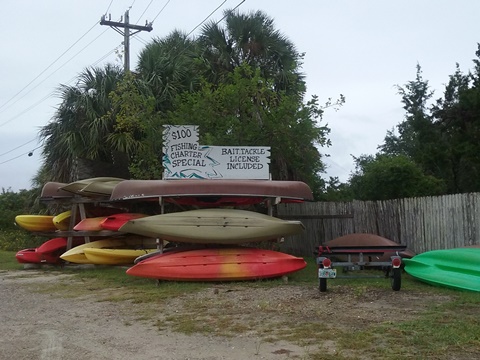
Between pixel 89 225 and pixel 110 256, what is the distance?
1.38m

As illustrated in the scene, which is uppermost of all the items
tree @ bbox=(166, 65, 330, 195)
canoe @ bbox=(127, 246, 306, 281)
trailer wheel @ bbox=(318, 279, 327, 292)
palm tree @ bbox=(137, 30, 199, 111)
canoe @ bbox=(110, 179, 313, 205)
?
palm tree @ bbox=(137, 30, 199, 111)

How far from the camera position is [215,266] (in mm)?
11227

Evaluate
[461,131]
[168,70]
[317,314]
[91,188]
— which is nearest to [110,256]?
[91,188]

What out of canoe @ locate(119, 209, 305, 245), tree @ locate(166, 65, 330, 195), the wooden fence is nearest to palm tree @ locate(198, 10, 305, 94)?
tree @ locate(166, 65, 330, 195)

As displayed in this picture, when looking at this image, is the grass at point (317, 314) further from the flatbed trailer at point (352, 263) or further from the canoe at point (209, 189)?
the canoe at point (209, 189)

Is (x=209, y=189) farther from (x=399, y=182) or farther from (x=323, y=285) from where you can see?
(x=399, y=182)

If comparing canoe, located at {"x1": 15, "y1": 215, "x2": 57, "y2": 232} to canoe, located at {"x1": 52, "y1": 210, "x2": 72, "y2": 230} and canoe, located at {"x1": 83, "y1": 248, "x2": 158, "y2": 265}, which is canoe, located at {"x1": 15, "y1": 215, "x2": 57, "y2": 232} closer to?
canoe, located at {"x1": 52, "y1": 210, "x2": 72, "y2": 230}

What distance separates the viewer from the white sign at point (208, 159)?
13703 mm

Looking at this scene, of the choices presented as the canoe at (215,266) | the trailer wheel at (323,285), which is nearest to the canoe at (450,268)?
the trailer wheel at (323,285)

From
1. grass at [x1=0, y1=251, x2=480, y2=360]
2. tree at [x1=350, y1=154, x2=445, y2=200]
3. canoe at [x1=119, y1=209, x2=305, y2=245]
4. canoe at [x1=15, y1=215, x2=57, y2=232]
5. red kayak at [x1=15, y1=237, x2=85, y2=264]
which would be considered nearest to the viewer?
grass at [x1=0, y1=251, x2=480, y2=360]

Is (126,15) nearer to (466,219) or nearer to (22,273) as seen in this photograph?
(22,273)

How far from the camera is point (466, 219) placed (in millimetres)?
12211

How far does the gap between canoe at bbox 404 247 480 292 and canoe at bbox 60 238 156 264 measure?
7.41m

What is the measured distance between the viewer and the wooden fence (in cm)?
1228
